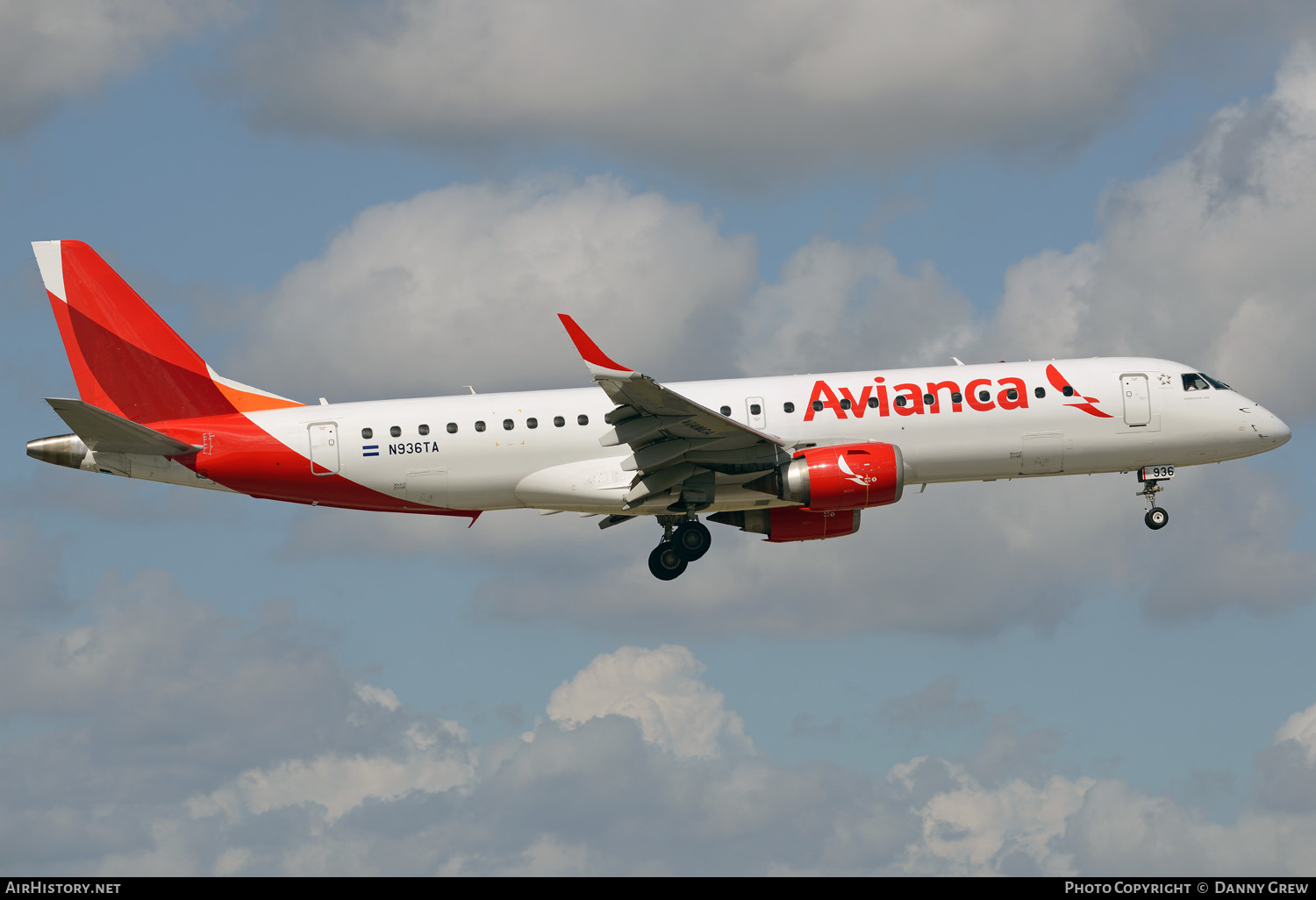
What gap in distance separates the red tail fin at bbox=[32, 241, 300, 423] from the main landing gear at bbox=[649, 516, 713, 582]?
13.2 m

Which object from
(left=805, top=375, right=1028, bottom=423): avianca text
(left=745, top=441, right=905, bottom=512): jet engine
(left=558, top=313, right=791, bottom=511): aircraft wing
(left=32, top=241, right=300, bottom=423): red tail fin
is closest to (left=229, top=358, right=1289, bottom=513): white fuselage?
(left=805, top=375, right=1028, bottom=423): avianca text

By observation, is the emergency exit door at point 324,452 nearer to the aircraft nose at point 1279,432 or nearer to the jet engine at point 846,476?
the jet engine at point 846,476

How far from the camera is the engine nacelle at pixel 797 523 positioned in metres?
52.5

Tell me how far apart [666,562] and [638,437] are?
19.0 ft

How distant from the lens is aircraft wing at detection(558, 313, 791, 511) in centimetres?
4484

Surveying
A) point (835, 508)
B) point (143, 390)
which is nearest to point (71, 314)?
point (143, 390)

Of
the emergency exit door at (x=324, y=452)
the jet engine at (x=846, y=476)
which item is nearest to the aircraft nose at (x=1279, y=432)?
the jet engine at (x=846, y=476)

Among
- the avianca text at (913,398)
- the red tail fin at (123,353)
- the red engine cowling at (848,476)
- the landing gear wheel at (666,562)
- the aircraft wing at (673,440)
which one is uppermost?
the red tail fin at (123,353)

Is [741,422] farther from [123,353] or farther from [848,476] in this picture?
[123,353]

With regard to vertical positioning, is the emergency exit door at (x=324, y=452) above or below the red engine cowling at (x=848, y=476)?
above
